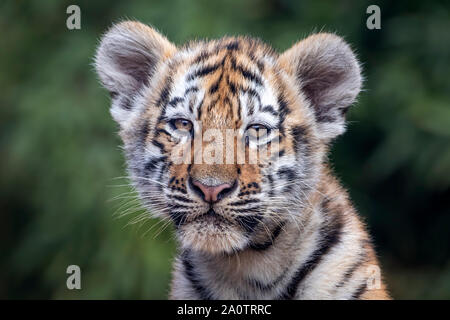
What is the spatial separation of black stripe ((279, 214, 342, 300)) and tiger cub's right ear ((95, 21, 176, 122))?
139 cm

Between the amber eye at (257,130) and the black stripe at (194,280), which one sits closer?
the amber eye at (257,130)

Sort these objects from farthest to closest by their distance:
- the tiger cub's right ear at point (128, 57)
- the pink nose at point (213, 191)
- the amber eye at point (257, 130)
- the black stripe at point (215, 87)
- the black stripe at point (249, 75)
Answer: the tiger cub's right ear at point (128, 57) < the black stripe at point (249, 75) < the black stripe at point (215, 87) < the amber eye at point (257, 130) < the pink nose at point (213, 191)

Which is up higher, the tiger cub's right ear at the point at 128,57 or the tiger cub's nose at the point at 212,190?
the tiger cub's right ear at the point at 128,57

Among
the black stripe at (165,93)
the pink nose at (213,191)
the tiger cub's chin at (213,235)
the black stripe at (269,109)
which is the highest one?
the black stripe at (165,93)

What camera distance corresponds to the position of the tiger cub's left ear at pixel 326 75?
4.09 metres

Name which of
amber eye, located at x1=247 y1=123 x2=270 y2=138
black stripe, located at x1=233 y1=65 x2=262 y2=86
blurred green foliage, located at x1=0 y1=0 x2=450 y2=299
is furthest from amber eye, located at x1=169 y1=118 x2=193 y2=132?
blurred green foliage, located at x1=0 y1=0 x2=450 y2=299

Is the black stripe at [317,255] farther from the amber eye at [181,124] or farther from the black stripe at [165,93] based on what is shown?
the black stripe at [165,93]

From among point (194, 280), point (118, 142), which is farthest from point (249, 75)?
point (118, 142)

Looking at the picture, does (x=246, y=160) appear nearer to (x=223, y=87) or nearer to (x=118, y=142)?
(x=223, y=87)

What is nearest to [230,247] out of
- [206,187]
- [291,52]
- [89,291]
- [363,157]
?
[206,187]

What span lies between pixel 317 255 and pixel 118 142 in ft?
12.3

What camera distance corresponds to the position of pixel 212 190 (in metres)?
3.59

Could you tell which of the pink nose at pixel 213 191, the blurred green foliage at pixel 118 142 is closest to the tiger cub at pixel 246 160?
the pink nose at pixel 213 191

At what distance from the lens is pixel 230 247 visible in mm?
3711
